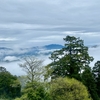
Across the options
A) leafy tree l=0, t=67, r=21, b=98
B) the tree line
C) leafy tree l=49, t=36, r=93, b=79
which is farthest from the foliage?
leafy tree l=0, t=67, r=21, b=98

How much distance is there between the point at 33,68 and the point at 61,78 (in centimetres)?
431

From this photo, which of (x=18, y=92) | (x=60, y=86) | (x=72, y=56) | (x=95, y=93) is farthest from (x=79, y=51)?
(x=18, y=92)

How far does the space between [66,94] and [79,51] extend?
443 inches

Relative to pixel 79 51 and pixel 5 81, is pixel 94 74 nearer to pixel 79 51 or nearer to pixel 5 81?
pixel 79 51

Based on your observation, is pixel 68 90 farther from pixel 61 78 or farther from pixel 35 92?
pixel 35 92

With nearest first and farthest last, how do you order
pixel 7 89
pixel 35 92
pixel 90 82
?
pixel 35 92, pixel 90 82, pixel 7 89

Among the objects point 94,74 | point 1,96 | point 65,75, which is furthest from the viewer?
point 1,96

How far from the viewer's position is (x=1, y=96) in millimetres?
66750

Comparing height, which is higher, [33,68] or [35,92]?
[33,68]

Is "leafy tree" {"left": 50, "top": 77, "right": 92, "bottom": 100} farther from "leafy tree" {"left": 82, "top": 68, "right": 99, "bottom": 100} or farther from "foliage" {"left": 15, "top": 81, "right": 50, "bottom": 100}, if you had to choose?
"leafy tree" {"left": 82, "top": 68, "right": 99, "bottom": 100}

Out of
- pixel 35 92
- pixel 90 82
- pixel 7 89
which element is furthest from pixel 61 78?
pixel 7 89

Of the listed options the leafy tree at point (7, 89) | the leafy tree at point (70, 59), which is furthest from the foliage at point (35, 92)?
the leafy tree at point (7, 89)

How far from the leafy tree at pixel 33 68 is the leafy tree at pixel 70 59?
376 inches

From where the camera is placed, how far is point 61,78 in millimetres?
45906
